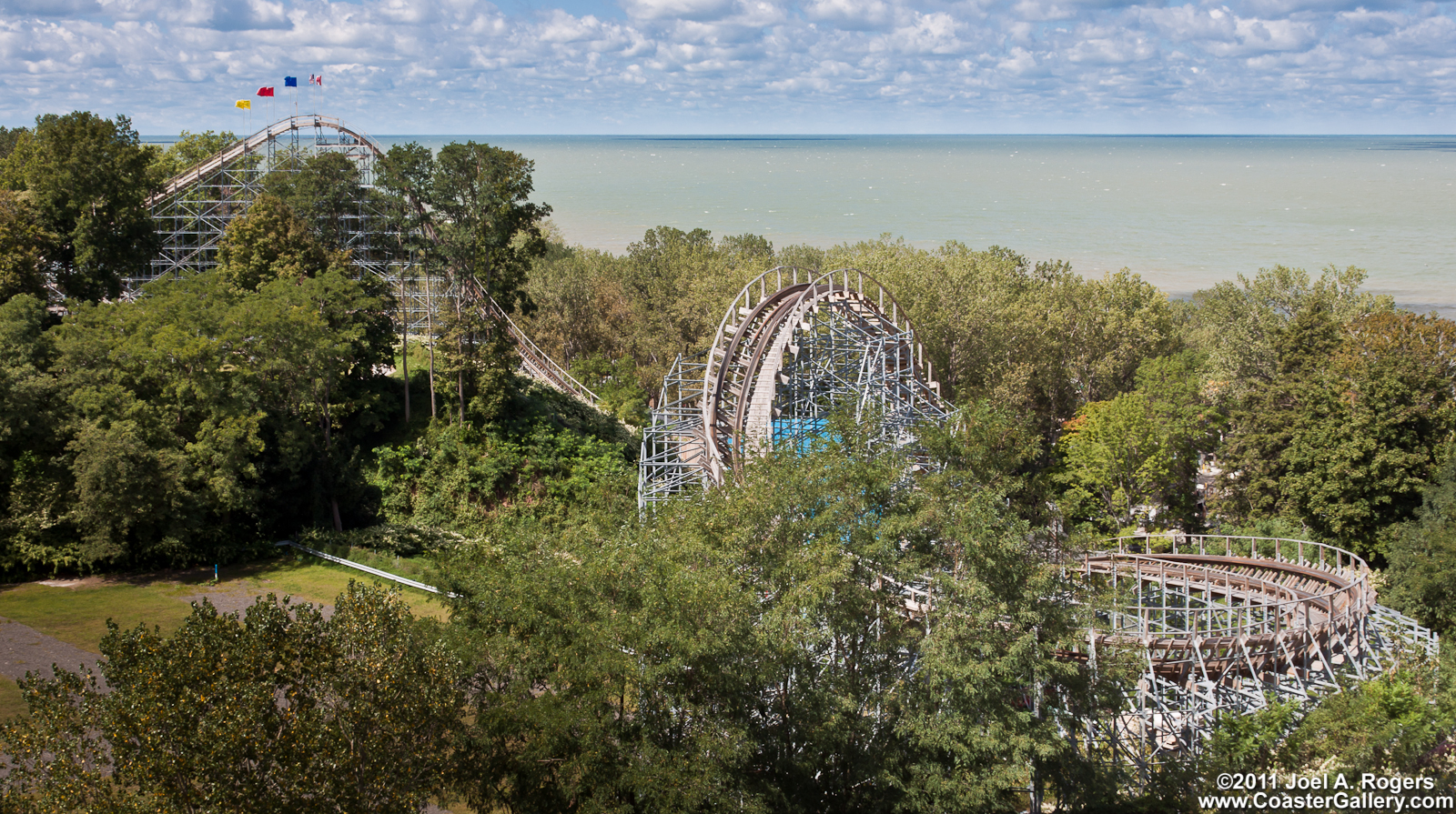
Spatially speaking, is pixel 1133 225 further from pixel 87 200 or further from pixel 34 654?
pixel 34 654

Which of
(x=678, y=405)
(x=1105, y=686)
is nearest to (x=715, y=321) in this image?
(x=678, y=405)

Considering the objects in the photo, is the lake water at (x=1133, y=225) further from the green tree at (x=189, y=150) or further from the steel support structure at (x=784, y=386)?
the steel support structure at (x=784, y=386)

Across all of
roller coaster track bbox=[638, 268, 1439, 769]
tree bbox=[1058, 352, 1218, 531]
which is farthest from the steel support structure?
tree bbox=[1058, 352, 1218, 531]

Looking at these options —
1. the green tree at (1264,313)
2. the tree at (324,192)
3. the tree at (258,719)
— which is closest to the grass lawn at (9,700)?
the tree at (258,719)

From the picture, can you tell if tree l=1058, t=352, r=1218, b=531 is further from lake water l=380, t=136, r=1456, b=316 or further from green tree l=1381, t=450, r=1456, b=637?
lake water l=380, t=136, r=1456, b=316

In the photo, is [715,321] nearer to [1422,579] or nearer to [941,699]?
[1422,579]

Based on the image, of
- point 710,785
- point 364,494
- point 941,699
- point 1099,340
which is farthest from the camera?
point 1099,340
